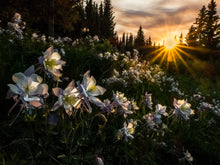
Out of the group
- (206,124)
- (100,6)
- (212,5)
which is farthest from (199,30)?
(206,124)

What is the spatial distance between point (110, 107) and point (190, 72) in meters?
10.9

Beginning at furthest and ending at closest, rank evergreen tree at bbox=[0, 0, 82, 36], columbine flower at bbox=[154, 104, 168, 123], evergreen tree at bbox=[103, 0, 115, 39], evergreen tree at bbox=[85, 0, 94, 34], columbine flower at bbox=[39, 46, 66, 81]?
evergreen tree at bbox=[103, 0, 115, 39]
evergreen tree at bbox=[85, 0, 94, 34]
evergreen tree at bbox=[0, 0, 82, 36]
columbine flower at bbox=[154, 104, 168, 123]
columbine flower at bbox=[39, 46, 66, 81]

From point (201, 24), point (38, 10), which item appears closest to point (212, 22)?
point (201, 24)

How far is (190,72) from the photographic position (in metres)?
11.4

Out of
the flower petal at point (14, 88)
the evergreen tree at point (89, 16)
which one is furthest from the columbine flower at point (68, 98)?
the evergreen tree at point (89, 16)

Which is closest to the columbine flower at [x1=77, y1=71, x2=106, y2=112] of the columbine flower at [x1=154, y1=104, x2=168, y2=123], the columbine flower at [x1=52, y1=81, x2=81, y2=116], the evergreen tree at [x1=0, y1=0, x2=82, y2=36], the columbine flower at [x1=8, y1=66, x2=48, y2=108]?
the columbine flower at [x1=52, y1=81, x2=81, y2=116]

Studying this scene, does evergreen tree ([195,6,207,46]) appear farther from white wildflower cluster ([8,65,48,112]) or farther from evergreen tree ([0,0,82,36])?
white wildflower cluster ([8,65,48,112])

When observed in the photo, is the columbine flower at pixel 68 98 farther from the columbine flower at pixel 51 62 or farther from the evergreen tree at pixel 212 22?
the evergreen tree at pixel 212 22

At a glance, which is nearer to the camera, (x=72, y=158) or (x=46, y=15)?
(x=72, y=158)

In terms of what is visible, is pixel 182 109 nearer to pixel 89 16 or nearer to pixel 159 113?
pixel 159 113

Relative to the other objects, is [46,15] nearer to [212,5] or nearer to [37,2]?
[37,2]

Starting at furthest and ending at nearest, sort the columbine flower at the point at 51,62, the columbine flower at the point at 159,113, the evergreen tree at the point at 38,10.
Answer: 1. the evergreen tree at the point at 38,10
2. the columbine flower at the point at 159,113
3. the columbine flower at the point at 51,62

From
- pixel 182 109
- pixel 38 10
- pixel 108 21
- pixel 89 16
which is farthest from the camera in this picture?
pixel 108 21

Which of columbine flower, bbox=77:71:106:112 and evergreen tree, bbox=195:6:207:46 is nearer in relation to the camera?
columbine flower, bbox=77:71:106:112
